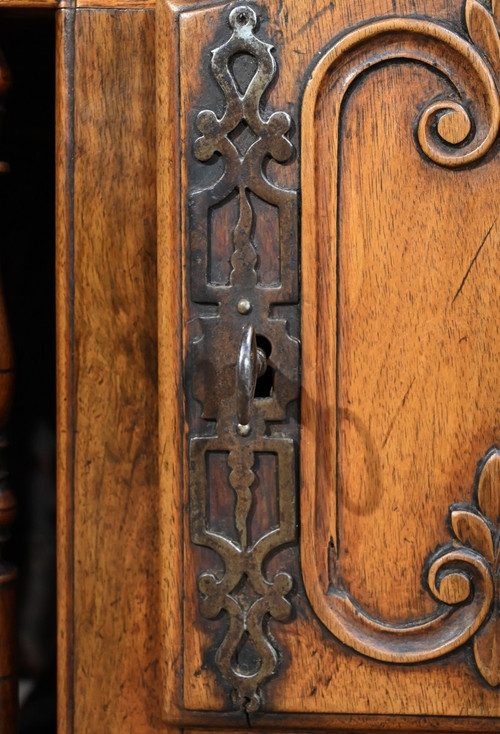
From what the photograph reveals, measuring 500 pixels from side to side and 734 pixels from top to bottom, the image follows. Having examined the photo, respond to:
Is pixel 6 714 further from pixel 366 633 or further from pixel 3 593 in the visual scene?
pixel 366 633

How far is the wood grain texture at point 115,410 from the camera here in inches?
27.8

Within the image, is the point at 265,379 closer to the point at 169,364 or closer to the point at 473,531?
the point at 169,364

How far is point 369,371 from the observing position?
2.16 feet

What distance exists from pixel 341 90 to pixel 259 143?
0.08 metres

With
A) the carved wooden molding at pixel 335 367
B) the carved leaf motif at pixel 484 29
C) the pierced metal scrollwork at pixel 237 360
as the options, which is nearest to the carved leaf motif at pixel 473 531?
the carved wooden molding at pixel 335 367

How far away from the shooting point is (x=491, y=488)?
0.65 m

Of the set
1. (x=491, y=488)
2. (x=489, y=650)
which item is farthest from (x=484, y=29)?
(x=489, y=650)

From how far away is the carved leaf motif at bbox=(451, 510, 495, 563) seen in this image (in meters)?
0.65

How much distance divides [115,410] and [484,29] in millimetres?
437

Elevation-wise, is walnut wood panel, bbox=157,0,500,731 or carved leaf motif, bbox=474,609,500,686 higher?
walnut wood panel, bbox=157,0,500,731

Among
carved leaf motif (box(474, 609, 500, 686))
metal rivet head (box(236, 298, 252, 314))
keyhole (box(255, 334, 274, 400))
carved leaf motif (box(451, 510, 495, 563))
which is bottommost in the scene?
carved leaf motif (box(474, 609, 500, 686))

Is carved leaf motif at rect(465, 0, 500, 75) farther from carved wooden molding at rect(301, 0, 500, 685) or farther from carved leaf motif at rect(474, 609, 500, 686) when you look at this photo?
carved leaf motif at rect(474, 609, 500, 686)

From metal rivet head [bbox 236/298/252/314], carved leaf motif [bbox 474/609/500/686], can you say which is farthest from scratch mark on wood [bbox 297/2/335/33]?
carved leaf motif [bbox 474/609/500/686]

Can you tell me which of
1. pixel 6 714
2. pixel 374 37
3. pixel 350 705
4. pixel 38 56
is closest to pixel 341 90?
pixel 374 37
